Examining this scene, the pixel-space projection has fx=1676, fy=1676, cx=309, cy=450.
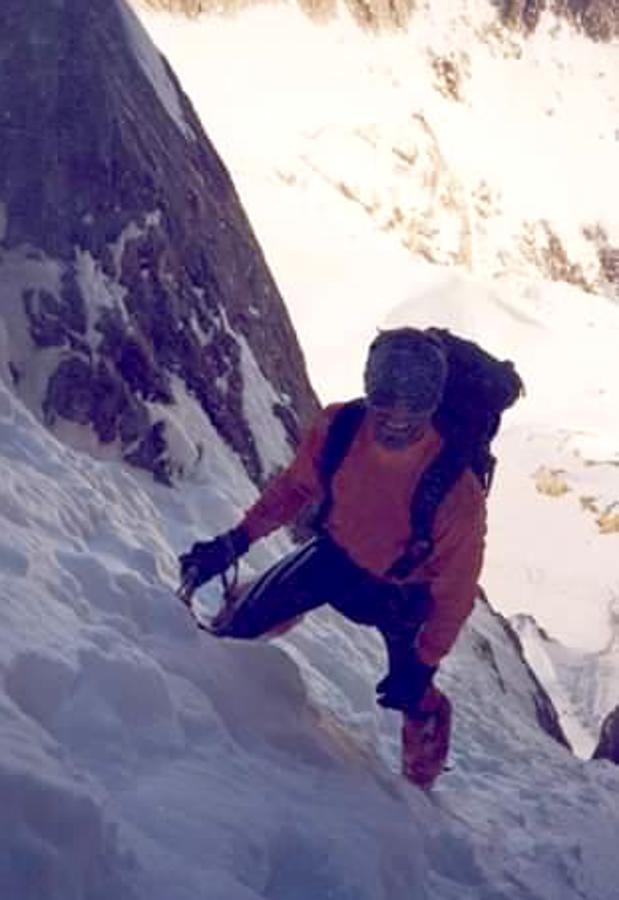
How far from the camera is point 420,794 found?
19.0ft

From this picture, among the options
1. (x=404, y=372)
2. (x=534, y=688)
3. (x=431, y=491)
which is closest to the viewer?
(x=404, y=372)

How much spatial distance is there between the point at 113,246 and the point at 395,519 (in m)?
3.99

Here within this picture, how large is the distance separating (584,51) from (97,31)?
3182 inches

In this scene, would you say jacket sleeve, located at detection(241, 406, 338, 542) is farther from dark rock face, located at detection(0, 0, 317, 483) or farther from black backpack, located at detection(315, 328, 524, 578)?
dark rock face, located at detection(0, 0, 317, 483)

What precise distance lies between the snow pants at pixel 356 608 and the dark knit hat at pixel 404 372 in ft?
2.32

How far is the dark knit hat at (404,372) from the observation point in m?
5.16

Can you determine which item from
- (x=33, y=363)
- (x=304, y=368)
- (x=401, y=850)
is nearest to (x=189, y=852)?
(x=401, y=850)

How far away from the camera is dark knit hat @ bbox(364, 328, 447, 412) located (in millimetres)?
5160

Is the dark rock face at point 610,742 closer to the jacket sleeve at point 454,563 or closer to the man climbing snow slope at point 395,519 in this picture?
the man climbing snow slope at point 395,519

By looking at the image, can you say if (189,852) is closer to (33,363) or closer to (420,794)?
(420,794)

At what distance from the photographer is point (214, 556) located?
18.4 feet

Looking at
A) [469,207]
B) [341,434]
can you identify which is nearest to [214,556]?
[341,434]

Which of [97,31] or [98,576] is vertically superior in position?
[97,31]

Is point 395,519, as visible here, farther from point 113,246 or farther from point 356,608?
point 113,246
